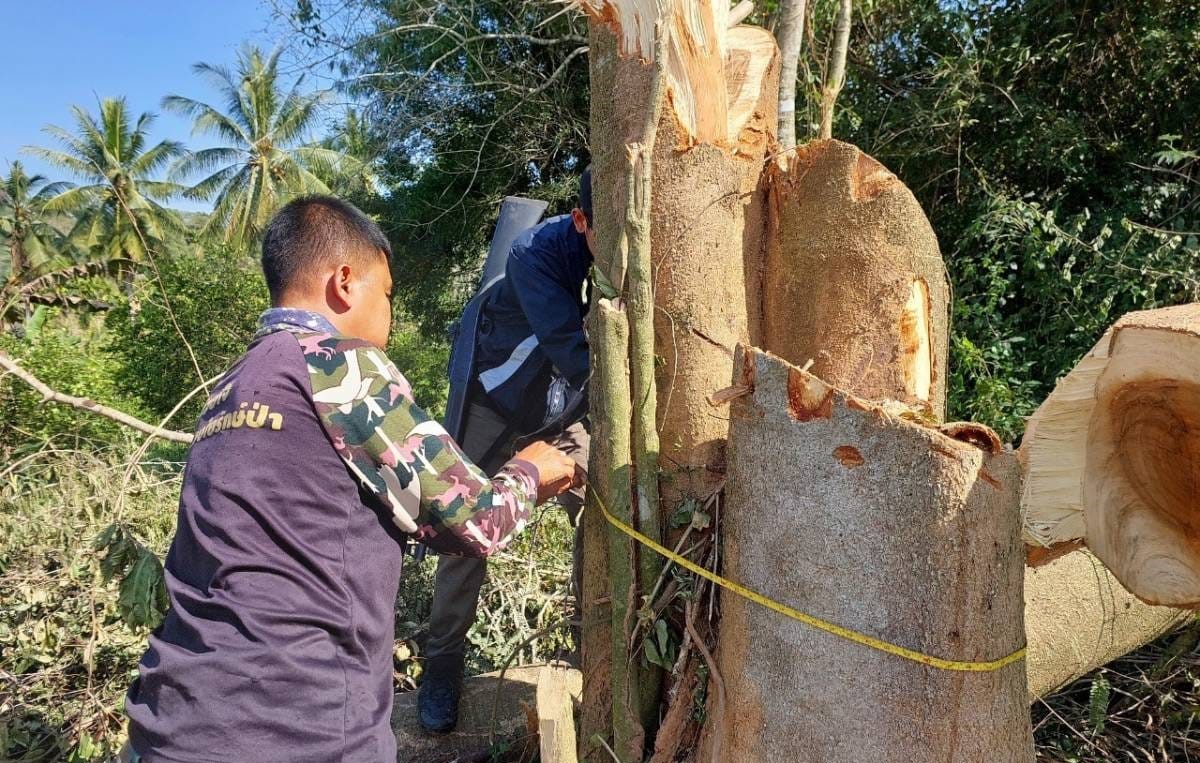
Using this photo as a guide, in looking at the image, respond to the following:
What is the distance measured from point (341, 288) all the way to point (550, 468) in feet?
2.07

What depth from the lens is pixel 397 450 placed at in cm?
151

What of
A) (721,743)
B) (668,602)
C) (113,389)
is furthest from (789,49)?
(113,389)

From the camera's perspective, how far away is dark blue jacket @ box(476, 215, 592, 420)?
8.41ft

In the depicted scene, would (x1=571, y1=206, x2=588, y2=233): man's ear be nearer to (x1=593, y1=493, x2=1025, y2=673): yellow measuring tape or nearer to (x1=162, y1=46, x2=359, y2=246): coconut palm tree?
(x1=593, y1=493, x2=1025, y2=673): yellow measuring tape

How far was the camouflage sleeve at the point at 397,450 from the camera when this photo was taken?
4.91ft

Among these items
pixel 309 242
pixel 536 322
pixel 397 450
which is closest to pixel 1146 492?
pixel 397 450

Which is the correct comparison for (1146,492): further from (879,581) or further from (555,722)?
(555,722)

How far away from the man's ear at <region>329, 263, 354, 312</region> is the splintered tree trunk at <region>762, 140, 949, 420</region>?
3.36ft

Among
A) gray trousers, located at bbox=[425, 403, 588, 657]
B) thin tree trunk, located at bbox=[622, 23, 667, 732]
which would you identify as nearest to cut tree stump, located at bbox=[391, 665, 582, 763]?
gray trousers, located at bbox=[425, 403, 588, 657]

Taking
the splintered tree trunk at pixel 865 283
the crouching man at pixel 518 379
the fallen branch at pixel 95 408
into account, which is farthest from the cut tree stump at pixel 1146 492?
the fallen branch at pixel 95 408

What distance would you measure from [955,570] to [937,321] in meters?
0.73

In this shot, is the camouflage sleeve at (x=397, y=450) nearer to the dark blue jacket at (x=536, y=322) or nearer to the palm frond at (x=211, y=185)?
the dark blue jacket at (x=536, y=322)

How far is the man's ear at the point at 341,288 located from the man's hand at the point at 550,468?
1.70 ft

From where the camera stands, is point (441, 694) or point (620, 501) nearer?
point (620, 501)
